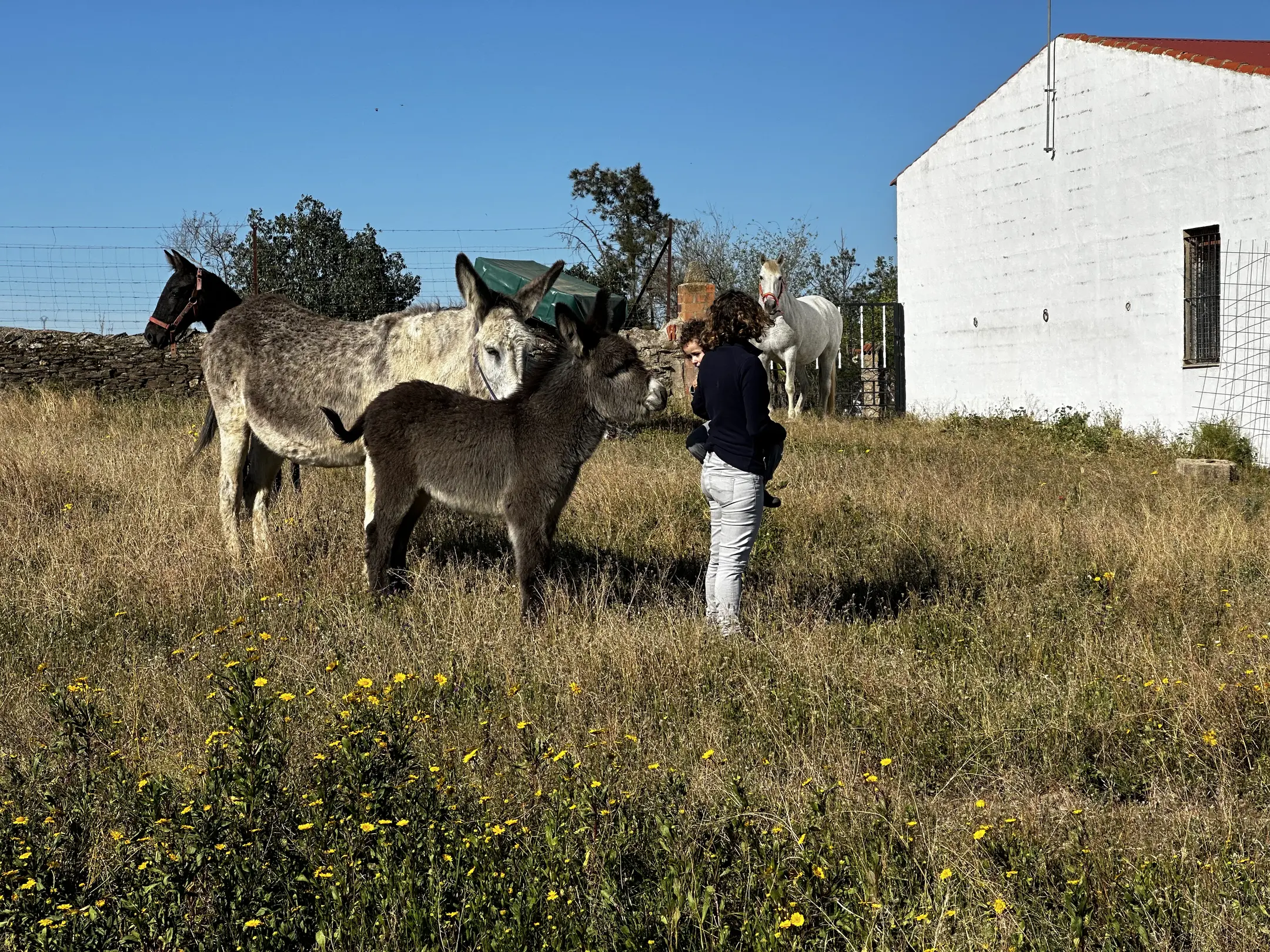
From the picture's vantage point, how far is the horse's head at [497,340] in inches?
294

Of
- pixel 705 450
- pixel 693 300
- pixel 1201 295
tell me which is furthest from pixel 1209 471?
pixel 693 300

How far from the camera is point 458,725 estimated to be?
5121mm

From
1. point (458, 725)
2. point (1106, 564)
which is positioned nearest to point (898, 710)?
point (458, 725)

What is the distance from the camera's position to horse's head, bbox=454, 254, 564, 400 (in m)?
7.47

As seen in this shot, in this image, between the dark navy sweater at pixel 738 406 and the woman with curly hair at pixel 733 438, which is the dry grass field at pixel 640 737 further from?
the dark navy sweater at pixel 738 406

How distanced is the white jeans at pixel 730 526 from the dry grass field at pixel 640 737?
8.4 inches

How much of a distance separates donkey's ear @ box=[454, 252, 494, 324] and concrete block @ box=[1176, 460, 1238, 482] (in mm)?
8599

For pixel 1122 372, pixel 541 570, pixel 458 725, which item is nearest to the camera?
pixel 458 725

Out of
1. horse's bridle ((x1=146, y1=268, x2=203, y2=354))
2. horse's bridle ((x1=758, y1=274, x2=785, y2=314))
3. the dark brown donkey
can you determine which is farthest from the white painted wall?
horse's bridle ((x1=146, y1=268, x2=203, y2=354))

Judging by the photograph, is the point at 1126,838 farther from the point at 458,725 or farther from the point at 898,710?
the point at 458,725

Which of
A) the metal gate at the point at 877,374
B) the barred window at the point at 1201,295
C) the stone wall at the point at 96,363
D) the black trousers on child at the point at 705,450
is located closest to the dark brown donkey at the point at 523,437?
the black trousers on child at the point at 705,450

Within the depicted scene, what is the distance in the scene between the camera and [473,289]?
7520mm

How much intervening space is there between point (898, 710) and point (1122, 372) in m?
13.7

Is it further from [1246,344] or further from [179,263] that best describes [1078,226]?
[179,263]
